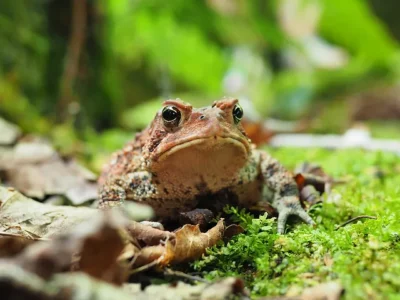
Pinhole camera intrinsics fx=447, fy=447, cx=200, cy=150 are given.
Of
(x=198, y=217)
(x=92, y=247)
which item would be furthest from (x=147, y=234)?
(x=92, y=247)

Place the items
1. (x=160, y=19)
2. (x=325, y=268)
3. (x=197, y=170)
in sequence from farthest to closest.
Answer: (x=160, y=19) < (x=197, y=170) < (x=325, y=268)

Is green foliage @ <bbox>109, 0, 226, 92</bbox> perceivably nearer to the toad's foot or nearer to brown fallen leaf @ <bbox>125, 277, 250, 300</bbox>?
the toad's foot

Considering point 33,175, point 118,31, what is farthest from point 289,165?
point 118,31

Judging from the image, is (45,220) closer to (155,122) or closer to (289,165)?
(155,122)

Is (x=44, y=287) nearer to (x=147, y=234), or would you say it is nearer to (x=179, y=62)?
(x=147, y=234)

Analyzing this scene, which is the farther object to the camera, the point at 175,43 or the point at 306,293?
the point at 175,43

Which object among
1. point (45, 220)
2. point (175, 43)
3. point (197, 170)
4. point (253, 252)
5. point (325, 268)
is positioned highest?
point (175, 43)

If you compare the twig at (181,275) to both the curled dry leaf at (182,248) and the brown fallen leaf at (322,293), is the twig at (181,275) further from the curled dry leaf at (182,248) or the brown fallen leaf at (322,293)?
the brown fallen leaf at (322,293)

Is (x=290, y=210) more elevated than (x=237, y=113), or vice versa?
(x=237, y=113)
